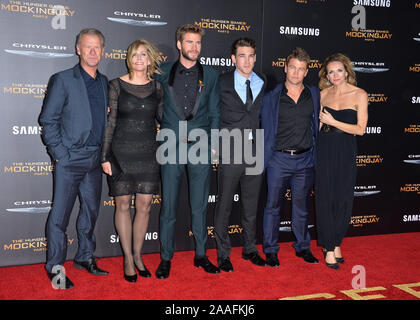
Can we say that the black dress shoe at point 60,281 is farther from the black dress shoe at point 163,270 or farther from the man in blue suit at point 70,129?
the black dress shoe at point 163,270

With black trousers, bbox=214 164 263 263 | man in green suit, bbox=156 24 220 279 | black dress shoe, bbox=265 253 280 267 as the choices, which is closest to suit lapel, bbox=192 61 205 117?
man in green suit, bbox=156 24 220 279

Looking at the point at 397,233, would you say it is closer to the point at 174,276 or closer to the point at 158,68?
the point at 174,276

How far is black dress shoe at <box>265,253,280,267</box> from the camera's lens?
3.90 metres

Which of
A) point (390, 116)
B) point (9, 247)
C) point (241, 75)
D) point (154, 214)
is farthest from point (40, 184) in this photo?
point (390, 116)

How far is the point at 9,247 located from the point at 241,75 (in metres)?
2.67

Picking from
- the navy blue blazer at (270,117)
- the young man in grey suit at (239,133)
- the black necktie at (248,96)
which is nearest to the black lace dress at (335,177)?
the navy blue blazer at (270,117)

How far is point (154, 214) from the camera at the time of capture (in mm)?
4301

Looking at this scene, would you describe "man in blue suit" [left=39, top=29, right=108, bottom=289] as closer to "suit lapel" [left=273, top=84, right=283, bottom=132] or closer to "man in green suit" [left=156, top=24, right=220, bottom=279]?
"man in green suit" [left=156, top=24, right=220, bottom=279]

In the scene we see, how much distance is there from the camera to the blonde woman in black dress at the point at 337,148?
12.6ft

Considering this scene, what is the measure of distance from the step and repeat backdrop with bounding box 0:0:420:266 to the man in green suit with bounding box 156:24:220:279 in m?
0.66

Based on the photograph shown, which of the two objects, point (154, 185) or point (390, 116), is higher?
point (390, 116)

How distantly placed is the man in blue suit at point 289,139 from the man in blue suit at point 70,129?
150cm

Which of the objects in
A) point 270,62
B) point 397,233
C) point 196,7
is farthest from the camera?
point 397,233

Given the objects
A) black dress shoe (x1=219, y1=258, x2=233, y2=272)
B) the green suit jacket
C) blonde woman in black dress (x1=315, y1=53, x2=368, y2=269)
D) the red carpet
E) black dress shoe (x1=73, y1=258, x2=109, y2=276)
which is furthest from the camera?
blonde woman in black dress (x1=315, y1=53, x2=368, y2=269)
